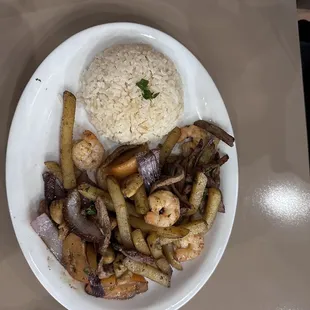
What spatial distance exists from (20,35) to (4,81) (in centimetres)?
18

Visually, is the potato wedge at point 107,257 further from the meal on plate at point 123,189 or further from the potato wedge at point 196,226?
the potato wedge at point 196,226

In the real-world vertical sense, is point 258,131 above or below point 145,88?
below

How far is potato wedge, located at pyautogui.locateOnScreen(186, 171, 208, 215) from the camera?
1.83m

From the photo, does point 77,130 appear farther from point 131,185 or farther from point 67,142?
point 131,185

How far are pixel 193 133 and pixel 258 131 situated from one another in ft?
1.09

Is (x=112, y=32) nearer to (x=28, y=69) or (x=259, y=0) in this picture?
(x=28, y=69)

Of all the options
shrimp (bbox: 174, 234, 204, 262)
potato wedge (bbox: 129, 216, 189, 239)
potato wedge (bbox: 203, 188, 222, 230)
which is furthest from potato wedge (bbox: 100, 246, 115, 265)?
potato wedge (bbox: 203, 188, 222, 230)

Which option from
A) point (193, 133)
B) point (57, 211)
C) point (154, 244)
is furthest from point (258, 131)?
point (57, 211)

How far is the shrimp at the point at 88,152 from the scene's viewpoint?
178 centimetres

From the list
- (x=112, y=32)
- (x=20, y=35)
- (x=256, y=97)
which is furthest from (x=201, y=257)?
(x=20, y=35)

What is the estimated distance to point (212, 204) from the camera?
1.89 m

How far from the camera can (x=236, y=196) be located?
78.3 inches

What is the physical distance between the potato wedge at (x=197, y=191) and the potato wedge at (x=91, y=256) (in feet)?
1.17

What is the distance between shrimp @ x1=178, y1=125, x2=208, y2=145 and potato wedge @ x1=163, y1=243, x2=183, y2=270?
1.29 ft
